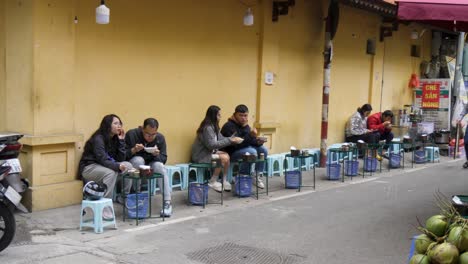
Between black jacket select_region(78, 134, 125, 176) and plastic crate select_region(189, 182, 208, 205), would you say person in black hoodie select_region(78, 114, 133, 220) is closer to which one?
black jacket select_region(78, 134, 125, 176)

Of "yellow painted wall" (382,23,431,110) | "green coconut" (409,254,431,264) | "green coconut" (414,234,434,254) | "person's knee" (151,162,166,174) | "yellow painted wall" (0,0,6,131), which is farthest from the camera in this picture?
"yellow painted wall" (382,23,431,110)

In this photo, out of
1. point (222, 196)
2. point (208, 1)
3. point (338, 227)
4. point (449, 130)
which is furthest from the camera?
point (449, 130)

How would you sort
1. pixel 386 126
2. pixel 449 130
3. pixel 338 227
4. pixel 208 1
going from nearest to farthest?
pixel 338 227 < pixel 208 1 < pixel 386 126 < pixel 449 130

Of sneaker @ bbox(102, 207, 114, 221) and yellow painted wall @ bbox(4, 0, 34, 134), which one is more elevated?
yellow painted wall @ bbox(4, 0, 34, 134)

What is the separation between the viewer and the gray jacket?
26.7 feet

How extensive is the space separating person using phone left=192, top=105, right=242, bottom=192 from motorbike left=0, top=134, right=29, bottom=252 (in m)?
2.88

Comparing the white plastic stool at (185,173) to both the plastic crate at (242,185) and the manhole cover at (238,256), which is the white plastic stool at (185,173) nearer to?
the plastic crate at (242,185)

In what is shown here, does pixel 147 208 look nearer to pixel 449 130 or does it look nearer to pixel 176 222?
pixel 176 222

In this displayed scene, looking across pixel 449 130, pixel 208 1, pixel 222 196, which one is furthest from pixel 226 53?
pixel 449 130

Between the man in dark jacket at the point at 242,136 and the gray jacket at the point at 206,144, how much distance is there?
13.2 inches

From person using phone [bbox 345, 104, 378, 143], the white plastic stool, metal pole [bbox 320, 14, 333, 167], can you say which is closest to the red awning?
the white plastic stool

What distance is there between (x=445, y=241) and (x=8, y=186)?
13.2ft

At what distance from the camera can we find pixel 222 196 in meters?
7.84

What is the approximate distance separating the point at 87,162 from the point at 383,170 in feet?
21.9
